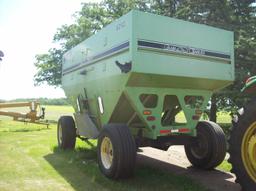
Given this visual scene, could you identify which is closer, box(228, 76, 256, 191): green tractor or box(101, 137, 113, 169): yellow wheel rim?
box(228, 76, 256, 191): green tractor

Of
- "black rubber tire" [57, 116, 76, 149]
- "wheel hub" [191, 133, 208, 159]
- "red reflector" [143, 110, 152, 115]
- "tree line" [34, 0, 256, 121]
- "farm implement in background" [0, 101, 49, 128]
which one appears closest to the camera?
"red reflector" [143, 110, 152, 115]

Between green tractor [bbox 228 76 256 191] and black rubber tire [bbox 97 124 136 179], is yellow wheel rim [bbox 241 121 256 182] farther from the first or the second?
black rubber tire [bbox 97 124 136 179]

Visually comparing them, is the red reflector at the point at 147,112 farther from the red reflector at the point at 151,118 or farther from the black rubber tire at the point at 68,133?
the black rubber tire at the point at 68,133

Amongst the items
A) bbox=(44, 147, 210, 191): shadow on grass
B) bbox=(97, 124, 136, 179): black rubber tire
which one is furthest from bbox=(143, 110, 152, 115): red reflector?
bbox=(44, 147, 210, 191): shadow on grass

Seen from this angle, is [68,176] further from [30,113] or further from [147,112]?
[30,113]

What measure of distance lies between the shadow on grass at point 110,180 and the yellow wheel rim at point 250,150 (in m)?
1.36

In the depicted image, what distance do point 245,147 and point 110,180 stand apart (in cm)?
254

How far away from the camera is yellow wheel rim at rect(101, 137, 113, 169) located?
5.85 meters

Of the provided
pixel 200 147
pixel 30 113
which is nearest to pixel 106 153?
pixel 200 147

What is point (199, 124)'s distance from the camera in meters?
6.69

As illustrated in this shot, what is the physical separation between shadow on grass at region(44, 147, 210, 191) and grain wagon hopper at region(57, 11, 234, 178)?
25 centimetres

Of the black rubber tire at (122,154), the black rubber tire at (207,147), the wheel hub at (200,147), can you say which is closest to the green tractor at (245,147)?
the black rubber tire at (122,154)

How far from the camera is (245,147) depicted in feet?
13.0

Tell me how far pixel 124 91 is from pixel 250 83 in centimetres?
221
